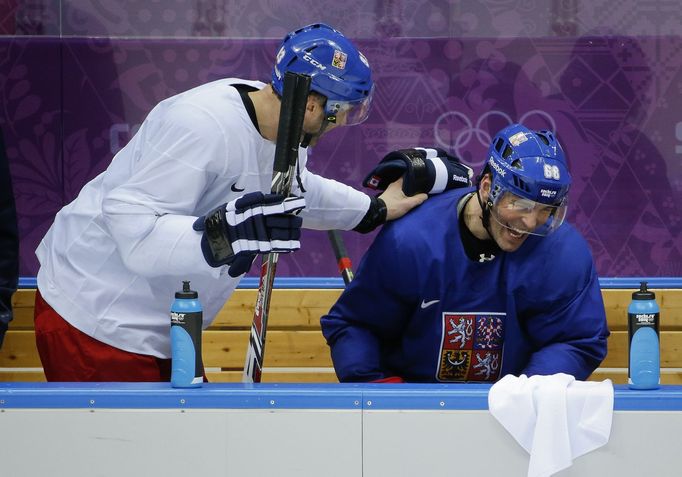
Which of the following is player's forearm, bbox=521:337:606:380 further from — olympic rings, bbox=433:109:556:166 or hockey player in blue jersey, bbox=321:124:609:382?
olympic rings, bbox=433:109:556:166

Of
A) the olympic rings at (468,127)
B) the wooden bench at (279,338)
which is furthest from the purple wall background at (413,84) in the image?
the wooden bench at (279,338)

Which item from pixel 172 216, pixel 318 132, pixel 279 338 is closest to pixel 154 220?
pixel 172 216

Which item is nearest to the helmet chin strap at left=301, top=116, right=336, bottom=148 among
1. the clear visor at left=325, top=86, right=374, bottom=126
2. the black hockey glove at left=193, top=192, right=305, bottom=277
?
the clear visor at left=325, top=86, right=374, bottom=126

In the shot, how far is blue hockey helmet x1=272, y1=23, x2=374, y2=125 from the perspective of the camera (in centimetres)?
228

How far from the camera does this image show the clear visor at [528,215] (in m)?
2.39

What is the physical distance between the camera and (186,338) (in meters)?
2.09

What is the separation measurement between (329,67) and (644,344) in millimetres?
854

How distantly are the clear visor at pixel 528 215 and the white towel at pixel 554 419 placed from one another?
19.0 inches

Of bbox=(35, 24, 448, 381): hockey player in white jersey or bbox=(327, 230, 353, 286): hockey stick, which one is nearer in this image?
bbox=(35, 24, 448, 381): hockey player in white jersey

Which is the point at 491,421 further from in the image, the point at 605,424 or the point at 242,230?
the point at 242,230

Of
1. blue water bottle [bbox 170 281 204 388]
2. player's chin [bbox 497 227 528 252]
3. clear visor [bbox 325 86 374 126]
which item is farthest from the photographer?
player's chin [bbox 497 227 528 252]

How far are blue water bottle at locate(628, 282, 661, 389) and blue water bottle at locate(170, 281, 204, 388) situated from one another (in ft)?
2.74

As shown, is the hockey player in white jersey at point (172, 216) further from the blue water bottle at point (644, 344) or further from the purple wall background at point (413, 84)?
the purple wall background at point (413, 84)

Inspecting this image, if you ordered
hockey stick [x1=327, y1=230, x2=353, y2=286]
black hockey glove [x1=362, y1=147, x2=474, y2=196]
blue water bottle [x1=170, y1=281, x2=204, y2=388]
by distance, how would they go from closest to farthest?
blue water bottle [x1=170, y1=281, x2=204, y2=388] → black hockey glove [x1=362, y1=147, x2=474, y2=196] → hockey stick [x1=327, y1=230, x2=353, y2=286]
